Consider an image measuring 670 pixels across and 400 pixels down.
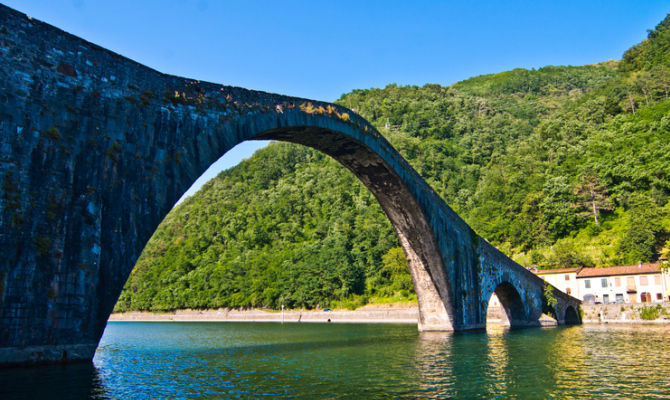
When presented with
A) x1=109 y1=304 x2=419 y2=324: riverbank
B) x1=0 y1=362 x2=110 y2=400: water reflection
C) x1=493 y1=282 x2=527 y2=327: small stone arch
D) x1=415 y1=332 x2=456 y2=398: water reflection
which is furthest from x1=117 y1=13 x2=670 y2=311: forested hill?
x1=0 y1=362 x2=110 y2=400: water reflection

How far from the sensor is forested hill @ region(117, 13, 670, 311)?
185ft

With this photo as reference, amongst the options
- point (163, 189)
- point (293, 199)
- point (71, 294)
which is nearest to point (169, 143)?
point (163, 189)

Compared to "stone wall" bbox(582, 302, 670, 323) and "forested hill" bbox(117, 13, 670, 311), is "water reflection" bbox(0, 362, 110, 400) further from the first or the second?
"forested hill" bbox(117, 13, 670, 311)

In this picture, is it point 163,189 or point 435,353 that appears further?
point 435,353

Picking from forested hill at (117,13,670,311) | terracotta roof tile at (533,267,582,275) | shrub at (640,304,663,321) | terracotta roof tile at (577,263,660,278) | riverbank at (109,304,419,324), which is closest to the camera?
shrub at (640,304,663,321)

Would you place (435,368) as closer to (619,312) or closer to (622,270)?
(619,312)

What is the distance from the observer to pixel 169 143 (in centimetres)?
1390

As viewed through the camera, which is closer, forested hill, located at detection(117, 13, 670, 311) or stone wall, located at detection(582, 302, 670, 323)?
stone wall, located at detection(582, 302, 670, 323)

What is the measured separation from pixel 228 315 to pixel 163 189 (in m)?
65.4

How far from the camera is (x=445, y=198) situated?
276ft

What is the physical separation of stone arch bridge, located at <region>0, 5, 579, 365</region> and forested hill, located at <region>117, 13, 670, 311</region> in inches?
1868

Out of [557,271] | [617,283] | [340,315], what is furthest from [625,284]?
[340,315]

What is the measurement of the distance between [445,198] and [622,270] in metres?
41.1

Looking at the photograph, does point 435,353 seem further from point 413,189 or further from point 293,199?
point 293,199
